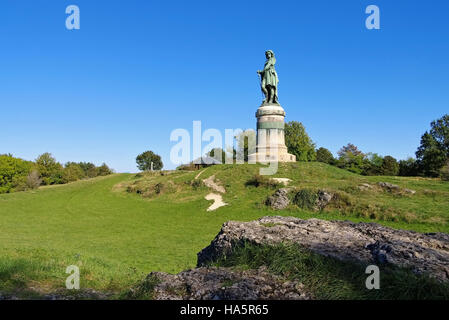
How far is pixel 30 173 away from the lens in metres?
52.0

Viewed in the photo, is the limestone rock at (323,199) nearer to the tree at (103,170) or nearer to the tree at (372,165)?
the tree at (372,165)

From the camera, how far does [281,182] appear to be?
2355 cm

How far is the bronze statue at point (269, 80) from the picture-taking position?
29797 millimetres

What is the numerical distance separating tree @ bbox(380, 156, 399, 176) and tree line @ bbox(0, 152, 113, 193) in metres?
53.8

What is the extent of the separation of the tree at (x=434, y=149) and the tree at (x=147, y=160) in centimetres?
6078

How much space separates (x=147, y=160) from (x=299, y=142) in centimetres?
4378

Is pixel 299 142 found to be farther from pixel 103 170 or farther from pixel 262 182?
pixel 103 170

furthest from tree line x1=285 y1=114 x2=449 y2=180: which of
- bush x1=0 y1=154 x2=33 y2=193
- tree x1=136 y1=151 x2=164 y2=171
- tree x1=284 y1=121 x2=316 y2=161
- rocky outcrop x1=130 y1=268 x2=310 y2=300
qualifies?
bush x1=0 y1=154 x2=33 y2=193

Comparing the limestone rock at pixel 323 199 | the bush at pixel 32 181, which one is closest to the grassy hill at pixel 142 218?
the limestone rock at pixel 323 199

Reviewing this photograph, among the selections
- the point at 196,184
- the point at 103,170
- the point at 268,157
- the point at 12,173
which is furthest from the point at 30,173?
the point at 268,157

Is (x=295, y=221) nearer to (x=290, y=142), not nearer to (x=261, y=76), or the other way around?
(x=261, y=76)

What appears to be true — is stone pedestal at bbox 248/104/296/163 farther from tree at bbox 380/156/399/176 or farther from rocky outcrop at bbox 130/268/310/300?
tree at bbox 380/156/399/176
